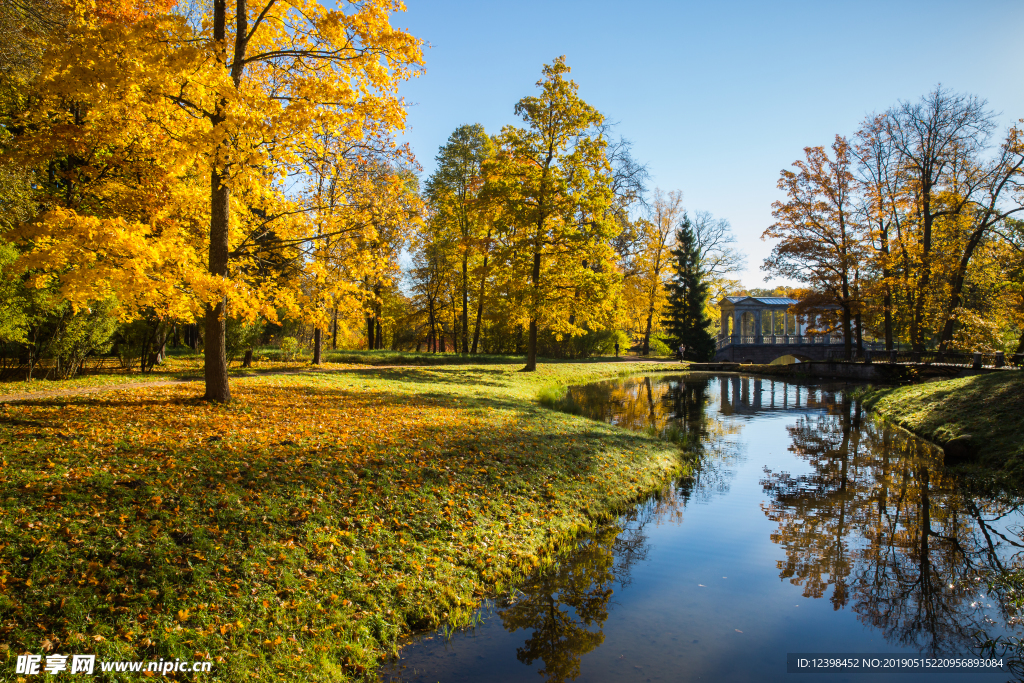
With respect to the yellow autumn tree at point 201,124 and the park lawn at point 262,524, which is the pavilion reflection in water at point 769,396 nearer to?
the park lawn at point 262,524

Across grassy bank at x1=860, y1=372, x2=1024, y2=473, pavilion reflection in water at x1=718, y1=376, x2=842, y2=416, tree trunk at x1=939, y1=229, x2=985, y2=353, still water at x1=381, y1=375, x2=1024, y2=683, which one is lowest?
still water at x1=381, y1=375, x2=1024, y2=683

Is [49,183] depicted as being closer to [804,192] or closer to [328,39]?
[328,39]

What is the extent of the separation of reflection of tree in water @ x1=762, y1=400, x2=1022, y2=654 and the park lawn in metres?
2.36

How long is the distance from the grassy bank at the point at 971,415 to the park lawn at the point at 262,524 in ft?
19.7

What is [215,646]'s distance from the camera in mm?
3410

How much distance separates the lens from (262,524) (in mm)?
4652

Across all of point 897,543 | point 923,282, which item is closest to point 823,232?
point 923,282

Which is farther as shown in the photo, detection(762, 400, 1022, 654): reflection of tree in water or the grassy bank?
the grassy bank

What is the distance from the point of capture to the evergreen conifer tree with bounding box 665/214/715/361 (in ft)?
134

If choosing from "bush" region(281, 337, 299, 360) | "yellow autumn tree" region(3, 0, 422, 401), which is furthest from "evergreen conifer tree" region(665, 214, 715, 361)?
"yellow autumn tree" region(3, 0, 422, 401)

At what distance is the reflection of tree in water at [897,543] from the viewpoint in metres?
4.85

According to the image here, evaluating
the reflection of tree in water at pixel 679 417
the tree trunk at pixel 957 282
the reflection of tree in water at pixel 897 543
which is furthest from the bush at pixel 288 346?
the tree trunk at pixel 957 282

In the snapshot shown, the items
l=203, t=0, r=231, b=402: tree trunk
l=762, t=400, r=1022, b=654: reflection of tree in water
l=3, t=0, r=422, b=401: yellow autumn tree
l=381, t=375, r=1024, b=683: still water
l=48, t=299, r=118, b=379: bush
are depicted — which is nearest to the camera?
l=381, t=375, r=1024, b=683: still water

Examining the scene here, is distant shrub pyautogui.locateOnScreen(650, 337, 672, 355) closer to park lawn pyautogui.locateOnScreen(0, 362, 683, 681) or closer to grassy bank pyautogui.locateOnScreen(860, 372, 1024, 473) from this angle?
grassy bank pyautogui.locateOnScreen(860, 372, 1024, 473)
